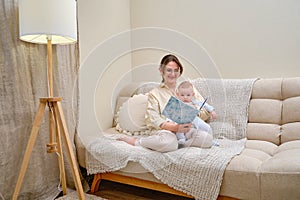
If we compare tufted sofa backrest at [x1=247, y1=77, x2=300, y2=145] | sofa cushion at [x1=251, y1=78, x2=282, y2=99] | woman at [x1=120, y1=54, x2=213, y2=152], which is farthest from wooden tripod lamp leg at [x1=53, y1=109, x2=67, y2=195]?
sofa cushion at [x1=251, y1=78, x2=282, y2=99]

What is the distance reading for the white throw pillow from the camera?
200 cm

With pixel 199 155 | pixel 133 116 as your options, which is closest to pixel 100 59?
pixel 133 116

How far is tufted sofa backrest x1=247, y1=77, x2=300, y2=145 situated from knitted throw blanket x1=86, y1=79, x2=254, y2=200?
6cm

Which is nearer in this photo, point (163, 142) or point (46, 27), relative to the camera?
point (46, 27)

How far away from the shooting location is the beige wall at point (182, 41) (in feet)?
6.88

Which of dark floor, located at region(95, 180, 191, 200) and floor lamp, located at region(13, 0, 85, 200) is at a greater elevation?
floor lamp, located at region(13, 0, 85, 200)

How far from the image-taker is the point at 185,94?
179 cm

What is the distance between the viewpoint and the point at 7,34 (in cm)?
153

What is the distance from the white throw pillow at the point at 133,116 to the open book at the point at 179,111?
0.42 m

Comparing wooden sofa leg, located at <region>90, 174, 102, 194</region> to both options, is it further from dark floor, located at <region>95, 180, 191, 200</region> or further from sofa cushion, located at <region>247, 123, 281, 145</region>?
sofa cushion, located at <region>247, 123, 281, 145</region>

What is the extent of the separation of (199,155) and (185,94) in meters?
0.48

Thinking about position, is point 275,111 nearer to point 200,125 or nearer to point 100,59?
point 200,125

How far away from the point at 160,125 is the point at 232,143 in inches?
19.6

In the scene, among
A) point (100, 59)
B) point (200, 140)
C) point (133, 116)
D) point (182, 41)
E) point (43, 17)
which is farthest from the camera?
point (182, 41)
